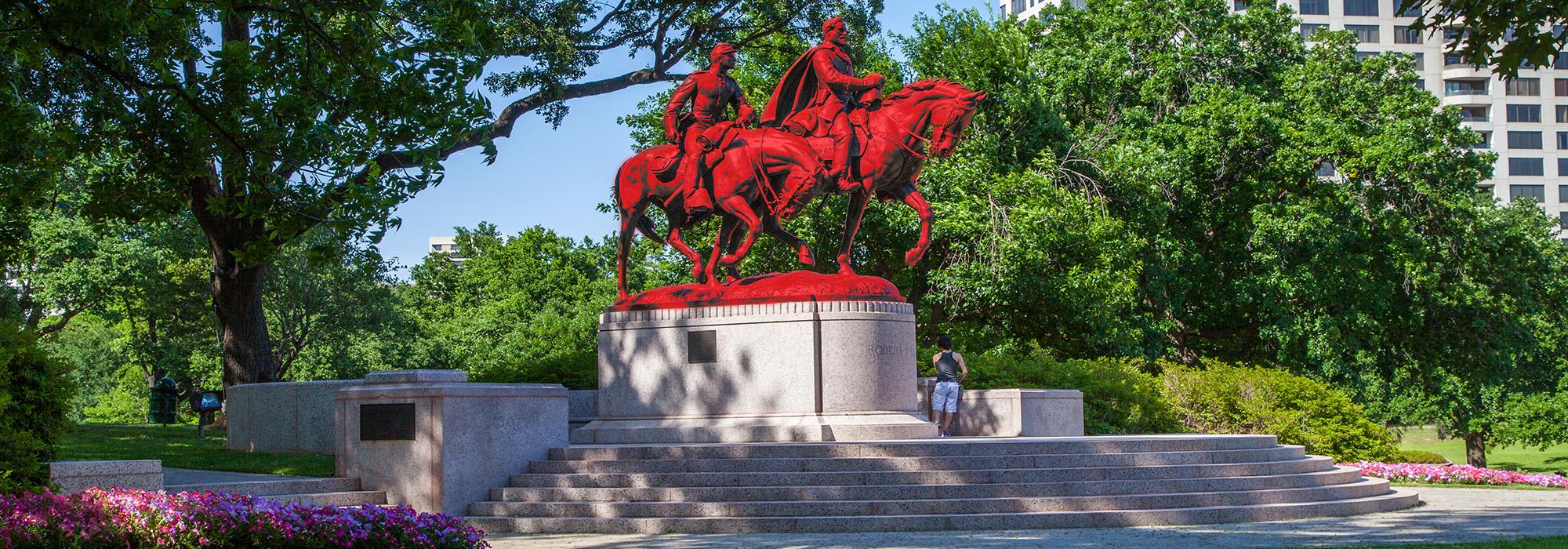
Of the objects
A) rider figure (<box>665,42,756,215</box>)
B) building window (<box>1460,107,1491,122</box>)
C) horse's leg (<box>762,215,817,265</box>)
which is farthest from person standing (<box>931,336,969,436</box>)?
building window (<box>1460,107,1491,122</box>)

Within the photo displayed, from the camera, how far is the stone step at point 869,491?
44.2 feet

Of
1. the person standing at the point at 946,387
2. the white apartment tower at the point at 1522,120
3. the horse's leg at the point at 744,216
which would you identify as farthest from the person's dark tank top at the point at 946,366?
the white apartment tower at the point at 1522,120

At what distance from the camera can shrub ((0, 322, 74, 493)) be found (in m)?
9.91

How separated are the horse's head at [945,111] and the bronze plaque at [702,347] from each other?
11.5 feet

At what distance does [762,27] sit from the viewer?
27.8 metres

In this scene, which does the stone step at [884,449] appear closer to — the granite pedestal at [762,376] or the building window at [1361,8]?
the granite pedestal at [762,376]

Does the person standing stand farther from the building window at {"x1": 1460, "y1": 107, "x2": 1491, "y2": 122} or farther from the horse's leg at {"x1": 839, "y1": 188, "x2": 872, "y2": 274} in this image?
the building window at {"x1": 1460, "y1": 107, "x2": 1491, "y2": 122}

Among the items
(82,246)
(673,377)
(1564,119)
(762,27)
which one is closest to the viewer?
(673,377)

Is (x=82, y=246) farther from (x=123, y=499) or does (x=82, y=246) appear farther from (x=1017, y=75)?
(x=123, y=499)

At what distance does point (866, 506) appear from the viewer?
13.2 meters

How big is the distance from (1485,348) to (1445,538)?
22749 millimetres

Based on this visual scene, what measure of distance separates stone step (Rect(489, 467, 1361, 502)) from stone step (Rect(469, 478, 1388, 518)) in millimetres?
156

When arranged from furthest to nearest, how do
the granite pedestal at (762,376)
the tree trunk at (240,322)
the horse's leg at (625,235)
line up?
the tree trunk at (240,322)
the horse's leg at (625,235)
the granite pedestal at (762,376)

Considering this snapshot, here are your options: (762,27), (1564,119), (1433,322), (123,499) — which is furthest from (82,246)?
(1564,119)
